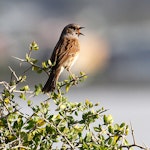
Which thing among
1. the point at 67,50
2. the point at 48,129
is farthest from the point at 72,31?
the point at 48,129

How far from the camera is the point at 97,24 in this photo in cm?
1346

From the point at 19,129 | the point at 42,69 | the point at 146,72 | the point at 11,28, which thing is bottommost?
the point at 19,129

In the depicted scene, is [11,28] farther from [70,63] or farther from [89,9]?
[70,63]

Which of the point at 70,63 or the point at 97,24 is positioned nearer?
the point at 70,63

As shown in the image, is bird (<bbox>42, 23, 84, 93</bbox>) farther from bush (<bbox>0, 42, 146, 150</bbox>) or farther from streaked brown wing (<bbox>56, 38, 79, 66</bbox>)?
bush (<bbox>0, 42, 146, 150</bbox>)

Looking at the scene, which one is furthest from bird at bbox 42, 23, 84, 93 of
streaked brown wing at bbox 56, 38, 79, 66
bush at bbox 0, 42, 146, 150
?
bush at bbox 0, 42, 146, 150

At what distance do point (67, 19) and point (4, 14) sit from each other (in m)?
1.35

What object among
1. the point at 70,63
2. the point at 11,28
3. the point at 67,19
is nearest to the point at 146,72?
the point at 67,19

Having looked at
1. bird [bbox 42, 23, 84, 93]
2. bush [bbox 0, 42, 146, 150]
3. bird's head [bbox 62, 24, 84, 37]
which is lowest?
bush [bbox 0, 42, 146, 150]

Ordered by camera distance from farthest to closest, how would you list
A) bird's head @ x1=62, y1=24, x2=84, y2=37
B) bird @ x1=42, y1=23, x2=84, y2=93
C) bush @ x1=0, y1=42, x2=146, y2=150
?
1. bird's head @ x1=62, y1=24, x2=84, y2=37
2. bird @ x1=42, y1=23, x2=84, y2=93
3. bush @ x1=0, y1=42, x2=146, y2=150

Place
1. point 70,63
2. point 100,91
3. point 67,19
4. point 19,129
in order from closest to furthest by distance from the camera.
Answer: point 19,129 → point 70,63 → point 100,91 → point 67,19

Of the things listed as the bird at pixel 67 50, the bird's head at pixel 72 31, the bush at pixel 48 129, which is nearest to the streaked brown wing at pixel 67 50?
the bird at pixel 67 50

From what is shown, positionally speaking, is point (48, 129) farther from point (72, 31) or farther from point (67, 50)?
point (72, 31)

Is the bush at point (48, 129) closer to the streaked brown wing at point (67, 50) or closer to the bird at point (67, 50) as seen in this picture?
the bird at point (67, 50)
